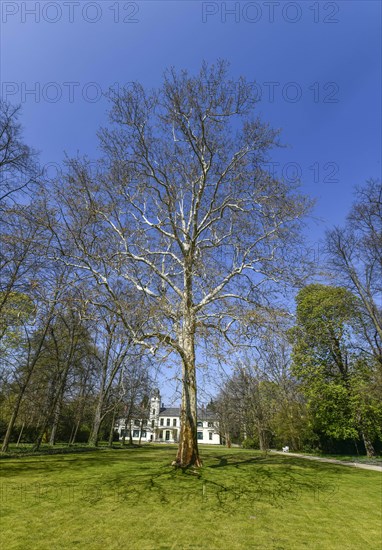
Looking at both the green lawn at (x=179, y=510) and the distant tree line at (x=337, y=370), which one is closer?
the green lawn at (x=179, y=510)

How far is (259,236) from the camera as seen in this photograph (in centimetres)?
1235

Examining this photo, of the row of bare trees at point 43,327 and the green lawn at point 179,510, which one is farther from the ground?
the row of bare trees at point 43,327

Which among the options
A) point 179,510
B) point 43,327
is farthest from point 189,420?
point 43,327

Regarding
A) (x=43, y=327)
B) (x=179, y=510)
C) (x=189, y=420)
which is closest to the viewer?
(x=179, y=510)

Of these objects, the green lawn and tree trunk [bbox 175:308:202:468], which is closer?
the green lawn

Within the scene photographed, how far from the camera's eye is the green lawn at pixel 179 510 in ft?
16.2

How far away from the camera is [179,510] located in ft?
21.0

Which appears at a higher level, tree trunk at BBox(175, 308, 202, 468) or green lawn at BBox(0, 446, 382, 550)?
tree trunk at BBox(175, 308, 202, 468)

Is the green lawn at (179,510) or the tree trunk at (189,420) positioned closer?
the green lawn at (179,510)

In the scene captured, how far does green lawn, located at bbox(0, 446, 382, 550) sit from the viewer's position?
4934 millimetres

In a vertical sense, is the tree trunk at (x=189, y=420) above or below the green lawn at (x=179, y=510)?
above

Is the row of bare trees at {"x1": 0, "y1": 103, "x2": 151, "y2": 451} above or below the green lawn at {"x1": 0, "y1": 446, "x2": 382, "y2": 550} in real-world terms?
above

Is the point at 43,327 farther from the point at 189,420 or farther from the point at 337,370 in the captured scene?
the point at 337,370

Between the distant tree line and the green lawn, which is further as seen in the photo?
the distant tree line
